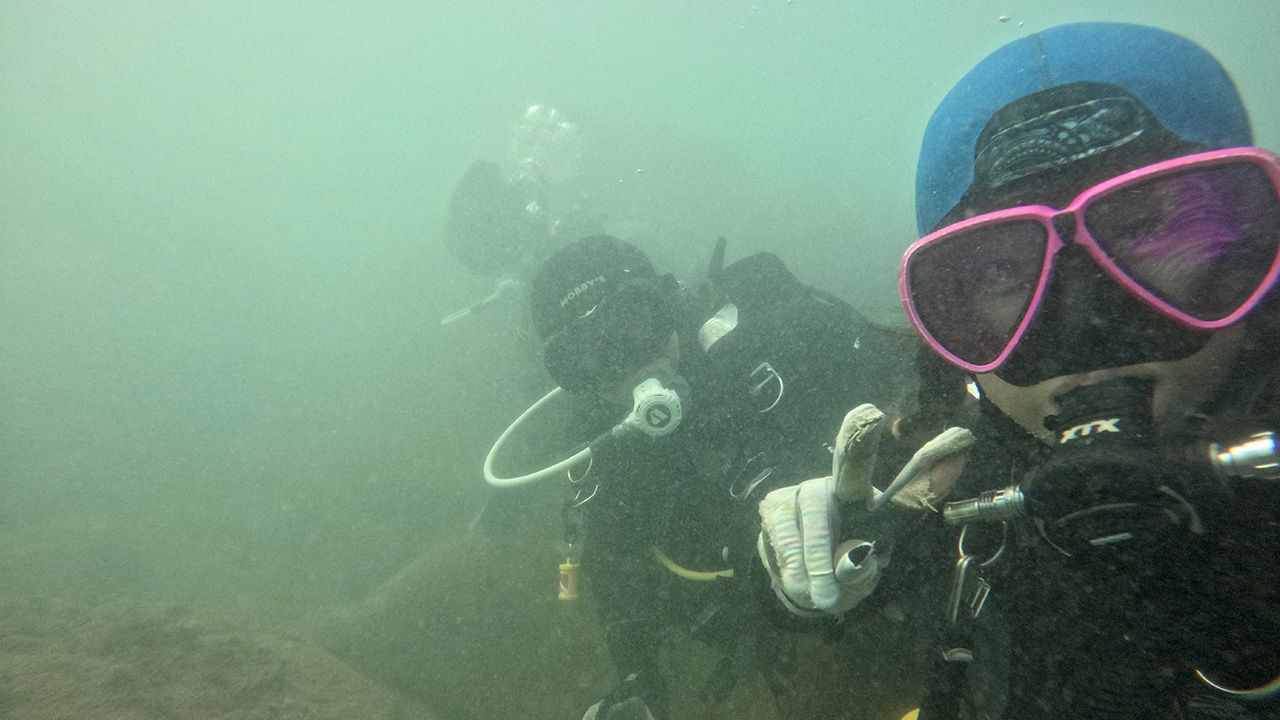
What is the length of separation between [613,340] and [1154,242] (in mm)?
2597

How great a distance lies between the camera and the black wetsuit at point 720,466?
3.07 meters

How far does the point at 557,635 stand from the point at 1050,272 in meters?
4.91

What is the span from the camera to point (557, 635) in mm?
4895

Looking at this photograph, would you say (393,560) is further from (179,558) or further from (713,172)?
(713,172)

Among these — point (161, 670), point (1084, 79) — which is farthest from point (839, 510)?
point (161, 670)

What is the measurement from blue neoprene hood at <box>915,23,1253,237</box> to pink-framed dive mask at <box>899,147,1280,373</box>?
0.99 ft

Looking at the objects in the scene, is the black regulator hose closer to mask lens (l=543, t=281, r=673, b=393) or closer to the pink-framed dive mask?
the pink-framed dive mask

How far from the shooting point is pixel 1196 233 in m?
1.15

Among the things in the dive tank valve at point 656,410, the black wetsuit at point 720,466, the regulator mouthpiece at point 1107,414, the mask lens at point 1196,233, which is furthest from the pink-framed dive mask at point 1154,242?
the dive tank valve at point 656,410

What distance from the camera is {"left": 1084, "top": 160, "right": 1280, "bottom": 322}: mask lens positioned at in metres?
1.09

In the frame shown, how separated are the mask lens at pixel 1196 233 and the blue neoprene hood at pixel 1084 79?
1.04 feet

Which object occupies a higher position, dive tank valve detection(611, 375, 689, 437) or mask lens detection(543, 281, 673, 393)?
mask lens detection(543, 281, 673, 393)

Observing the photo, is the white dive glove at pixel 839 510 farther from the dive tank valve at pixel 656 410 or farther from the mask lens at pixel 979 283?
the dive tank valve at pixel 656 410

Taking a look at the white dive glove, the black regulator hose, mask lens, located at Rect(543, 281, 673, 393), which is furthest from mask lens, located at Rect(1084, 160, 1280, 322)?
mask lens, located at Rect(543, 281, 673, 393)
